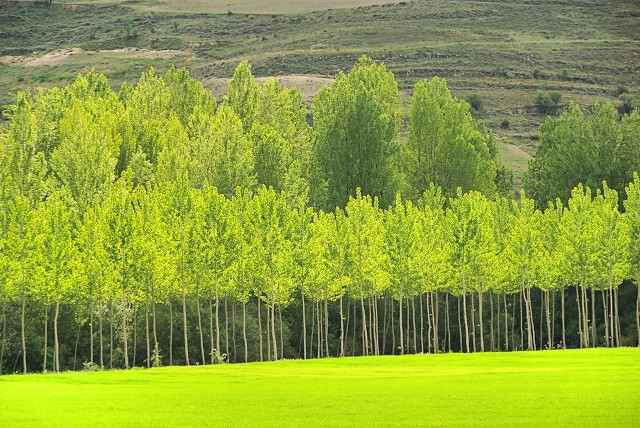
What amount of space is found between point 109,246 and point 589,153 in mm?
62471

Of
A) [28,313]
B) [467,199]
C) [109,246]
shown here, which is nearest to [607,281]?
[467,199]

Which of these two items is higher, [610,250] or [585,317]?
[610,250]

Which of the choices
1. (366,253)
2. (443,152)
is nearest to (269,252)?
(366,253)

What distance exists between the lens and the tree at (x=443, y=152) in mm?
105812

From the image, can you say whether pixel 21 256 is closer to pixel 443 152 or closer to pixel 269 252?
pixel 269 252

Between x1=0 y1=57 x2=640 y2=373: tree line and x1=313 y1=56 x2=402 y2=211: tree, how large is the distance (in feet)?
0.70

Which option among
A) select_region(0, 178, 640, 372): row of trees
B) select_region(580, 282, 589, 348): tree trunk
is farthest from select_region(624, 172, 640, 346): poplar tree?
select_region(580, 282, 589, 348): tree trunk

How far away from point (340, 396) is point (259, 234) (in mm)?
37995

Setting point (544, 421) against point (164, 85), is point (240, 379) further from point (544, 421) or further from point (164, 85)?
point (164, 85)

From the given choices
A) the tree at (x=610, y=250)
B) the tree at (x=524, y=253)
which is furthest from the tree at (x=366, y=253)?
the tree at (x=610, y=250)

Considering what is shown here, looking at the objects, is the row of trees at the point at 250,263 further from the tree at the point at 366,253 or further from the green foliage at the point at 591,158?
the green foliage at the point at 591,158

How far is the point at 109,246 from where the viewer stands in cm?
7075

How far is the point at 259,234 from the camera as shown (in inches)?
3004

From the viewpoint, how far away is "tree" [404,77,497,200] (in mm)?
105812
